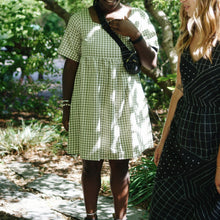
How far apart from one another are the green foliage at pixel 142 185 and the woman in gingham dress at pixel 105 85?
1.07 metres

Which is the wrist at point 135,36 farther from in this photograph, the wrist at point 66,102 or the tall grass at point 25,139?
the tall grass at point 25,139

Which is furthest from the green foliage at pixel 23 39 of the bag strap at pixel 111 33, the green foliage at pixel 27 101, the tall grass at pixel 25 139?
the bag strap at pixel 111 33

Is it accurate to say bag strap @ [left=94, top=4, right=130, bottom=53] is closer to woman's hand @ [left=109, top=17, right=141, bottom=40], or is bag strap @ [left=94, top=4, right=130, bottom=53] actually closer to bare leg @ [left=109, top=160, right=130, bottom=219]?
woman's hand @ [left=109, top=17, right=141, bottom=40]

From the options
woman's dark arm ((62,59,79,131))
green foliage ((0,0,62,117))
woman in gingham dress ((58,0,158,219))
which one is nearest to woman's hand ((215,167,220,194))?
woman in gingham dress ((58,0,158,219))

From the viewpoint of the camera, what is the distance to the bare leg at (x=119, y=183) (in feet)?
9.34

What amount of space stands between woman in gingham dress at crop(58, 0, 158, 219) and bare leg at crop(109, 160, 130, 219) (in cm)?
3

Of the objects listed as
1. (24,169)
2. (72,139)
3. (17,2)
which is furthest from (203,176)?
(17,2)

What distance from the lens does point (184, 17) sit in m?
2.09

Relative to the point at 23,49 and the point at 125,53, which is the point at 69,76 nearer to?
the point at 125,53

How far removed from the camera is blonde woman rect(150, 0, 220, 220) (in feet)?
6.06

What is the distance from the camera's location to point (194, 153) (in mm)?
1941

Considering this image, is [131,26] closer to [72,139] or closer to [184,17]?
[184,17]

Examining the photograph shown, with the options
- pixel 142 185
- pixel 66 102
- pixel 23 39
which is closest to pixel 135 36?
pixel 66 102

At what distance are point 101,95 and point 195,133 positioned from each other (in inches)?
36.4
